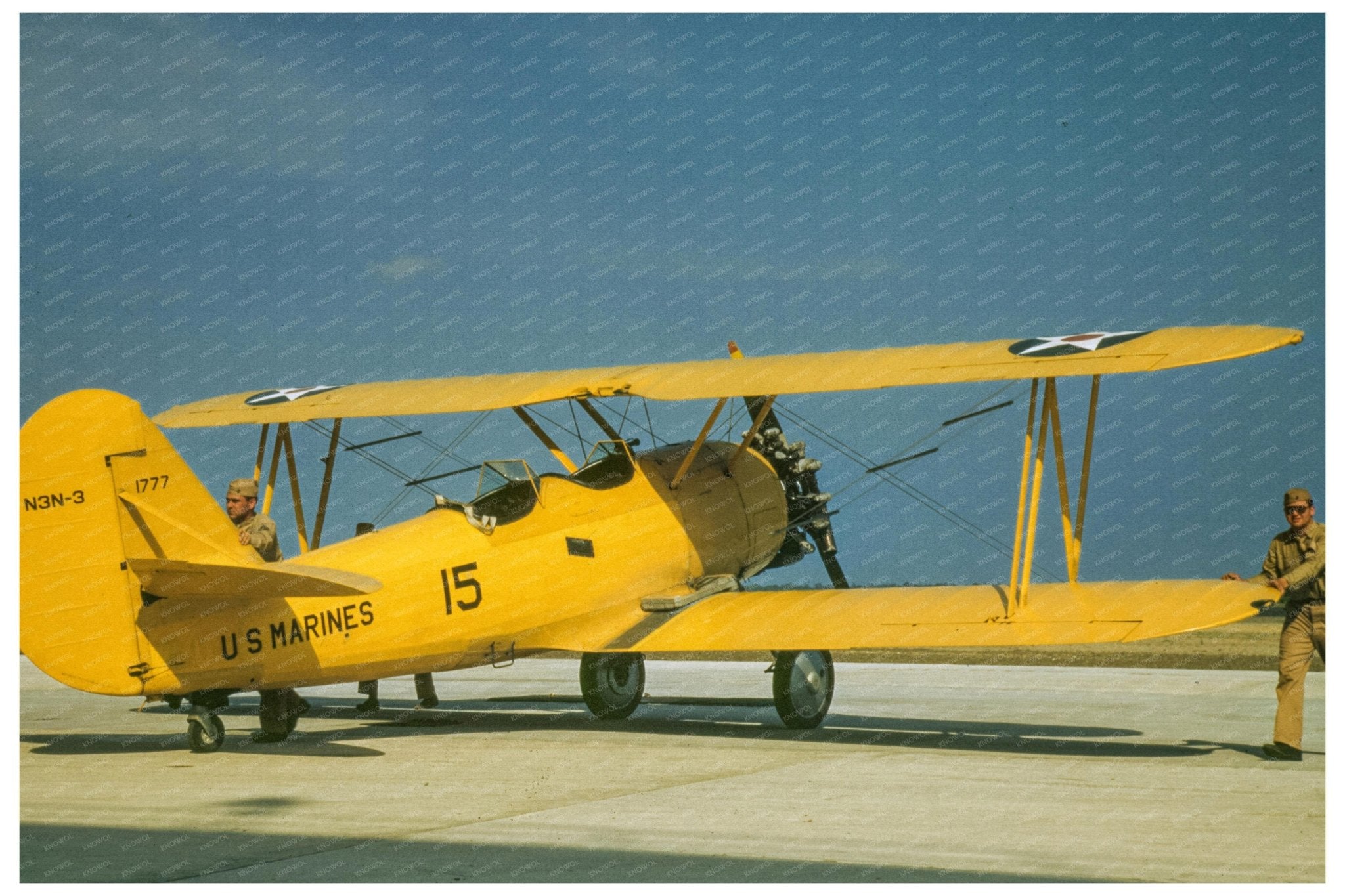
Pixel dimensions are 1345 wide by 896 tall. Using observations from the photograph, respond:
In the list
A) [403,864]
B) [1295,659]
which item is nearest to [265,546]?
[403,864]

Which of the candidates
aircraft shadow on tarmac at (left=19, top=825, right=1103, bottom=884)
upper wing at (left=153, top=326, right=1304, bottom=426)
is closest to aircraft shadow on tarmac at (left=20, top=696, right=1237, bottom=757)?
upper wing at (left=153, top=326, right=1304, bottom=426)

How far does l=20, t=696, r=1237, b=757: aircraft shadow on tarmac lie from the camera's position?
10.9m

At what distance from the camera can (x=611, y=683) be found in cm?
1322

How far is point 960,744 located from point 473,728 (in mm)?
4329

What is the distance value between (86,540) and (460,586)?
277cm

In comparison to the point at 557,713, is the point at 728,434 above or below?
above

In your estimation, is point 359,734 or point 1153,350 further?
point 359,734

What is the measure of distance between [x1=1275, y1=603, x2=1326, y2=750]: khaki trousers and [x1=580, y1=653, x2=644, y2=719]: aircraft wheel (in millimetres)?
5667

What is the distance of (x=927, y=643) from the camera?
10320 mm

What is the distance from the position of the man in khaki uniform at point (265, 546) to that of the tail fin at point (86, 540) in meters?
1.15

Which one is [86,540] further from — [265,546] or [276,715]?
[265,546]

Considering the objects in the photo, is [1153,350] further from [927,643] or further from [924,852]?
[924,852]

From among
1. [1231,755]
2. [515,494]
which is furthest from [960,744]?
[515,494]

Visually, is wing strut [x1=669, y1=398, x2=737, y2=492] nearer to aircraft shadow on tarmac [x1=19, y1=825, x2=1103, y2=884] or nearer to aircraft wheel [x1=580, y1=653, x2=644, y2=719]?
aircraft wheel [x1=580, y1=653, x2=644, y2=719]
